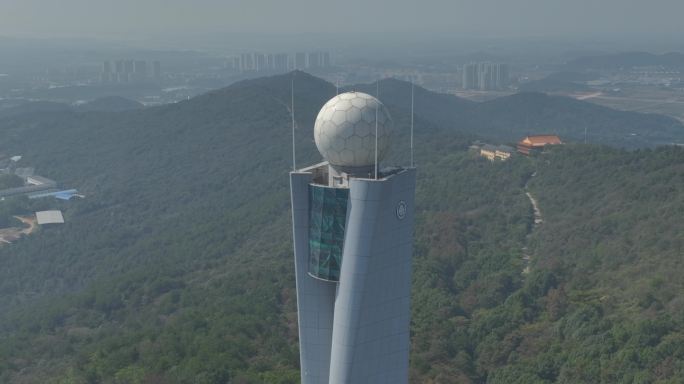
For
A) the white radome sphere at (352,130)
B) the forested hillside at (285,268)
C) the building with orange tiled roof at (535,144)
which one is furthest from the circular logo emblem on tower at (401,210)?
the building with orange tiled roof at (535,144)

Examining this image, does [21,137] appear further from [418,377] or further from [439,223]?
[418,377]

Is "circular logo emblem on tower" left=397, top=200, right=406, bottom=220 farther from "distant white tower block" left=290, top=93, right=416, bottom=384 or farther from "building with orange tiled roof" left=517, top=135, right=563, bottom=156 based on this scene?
"building with orange tiled roof" left=517, top=135, right=563, bottom=156

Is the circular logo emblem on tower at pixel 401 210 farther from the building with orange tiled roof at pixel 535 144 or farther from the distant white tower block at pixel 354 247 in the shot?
the building with orange tiled roof at pixel 535 144

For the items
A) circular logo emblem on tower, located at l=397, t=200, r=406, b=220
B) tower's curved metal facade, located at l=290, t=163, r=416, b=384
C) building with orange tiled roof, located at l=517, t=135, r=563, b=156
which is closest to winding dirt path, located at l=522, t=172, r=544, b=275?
building with orange tiled roof, located at l=517, t=135, r=563, b=156

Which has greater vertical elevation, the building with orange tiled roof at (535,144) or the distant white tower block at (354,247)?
the distant white tower block at (354,247)

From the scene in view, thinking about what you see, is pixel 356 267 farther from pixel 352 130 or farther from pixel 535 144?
pixel 535 144
